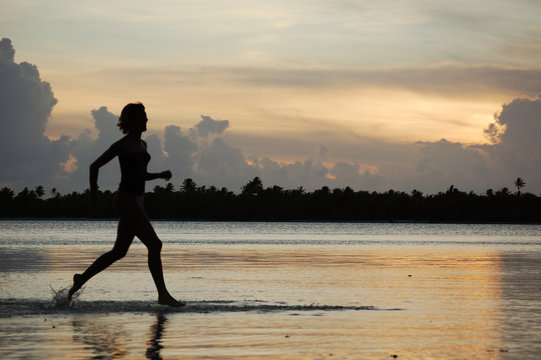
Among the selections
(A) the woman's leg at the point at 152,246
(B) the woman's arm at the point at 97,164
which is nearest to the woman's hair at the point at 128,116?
(B) the woman's arm at the point at 97,164

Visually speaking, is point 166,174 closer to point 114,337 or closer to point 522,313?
point 114,337

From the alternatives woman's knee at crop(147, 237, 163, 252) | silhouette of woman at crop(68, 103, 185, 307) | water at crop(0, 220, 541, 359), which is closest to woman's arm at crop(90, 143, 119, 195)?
silhouette of woman at crop(68, 103, 185, 307)

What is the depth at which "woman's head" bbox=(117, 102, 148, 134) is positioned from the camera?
11719 millimetres

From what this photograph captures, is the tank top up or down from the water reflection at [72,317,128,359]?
up

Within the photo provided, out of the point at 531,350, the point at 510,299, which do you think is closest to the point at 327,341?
the point at 531,350

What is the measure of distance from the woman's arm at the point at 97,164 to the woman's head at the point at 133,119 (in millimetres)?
278

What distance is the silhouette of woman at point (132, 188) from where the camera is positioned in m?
11.5

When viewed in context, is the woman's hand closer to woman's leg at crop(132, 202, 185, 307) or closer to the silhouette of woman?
the silhouette of woman

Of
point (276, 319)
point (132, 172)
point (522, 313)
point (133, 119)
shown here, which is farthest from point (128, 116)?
point (522, 313)

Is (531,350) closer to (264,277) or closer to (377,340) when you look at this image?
(377,340)

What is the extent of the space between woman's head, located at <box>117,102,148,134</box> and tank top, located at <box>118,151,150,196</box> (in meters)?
0.34

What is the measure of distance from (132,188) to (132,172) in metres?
0.20

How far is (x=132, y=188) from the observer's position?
11.6 meters

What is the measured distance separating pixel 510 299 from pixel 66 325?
6.72 meters
